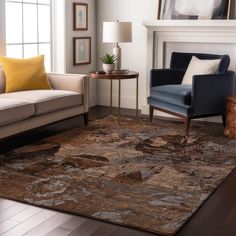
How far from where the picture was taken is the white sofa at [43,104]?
4.12 meters

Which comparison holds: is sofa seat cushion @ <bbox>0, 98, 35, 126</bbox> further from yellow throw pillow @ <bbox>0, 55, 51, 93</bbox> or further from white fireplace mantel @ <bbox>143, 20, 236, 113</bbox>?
white fireplace mantel @ <bbox>143, 20, 236, 113</bbox>

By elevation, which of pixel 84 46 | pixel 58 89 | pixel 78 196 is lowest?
pixel 78 196

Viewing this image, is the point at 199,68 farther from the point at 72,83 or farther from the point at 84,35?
the point at 84,35

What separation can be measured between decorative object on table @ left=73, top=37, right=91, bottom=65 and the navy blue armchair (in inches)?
48.6

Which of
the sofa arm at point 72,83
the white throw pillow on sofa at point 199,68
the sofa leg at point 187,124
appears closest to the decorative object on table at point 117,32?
the sofa arm at point 72,83

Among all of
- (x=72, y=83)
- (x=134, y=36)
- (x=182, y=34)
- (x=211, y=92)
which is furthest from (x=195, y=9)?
(x=72, y=83)

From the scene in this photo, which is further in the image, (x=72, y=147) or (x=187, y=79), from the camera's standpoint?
(x=187, y=79)

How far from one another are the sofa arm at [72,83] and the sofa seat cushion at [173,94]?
0.79 m

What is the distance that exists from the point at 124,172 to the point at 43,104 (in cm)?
131

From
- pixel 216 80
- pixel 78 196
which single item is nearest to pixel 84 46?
pixel 216 80

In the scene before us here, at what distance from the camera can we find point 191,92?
4.80 meters

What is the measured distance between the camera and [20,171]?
3.61m

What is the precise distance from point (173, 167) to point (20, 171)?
1250mm

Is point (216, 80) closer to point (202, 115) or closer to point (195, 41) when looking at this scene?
point (202, 115)
